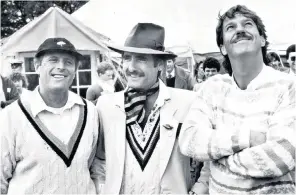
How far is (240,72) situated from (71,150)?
1.04 metres

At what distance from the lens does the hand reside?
6.44 feet

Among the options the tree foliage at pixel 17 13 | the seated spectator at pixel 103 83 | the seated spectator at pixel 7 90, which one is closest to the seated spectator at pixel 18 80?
the seated spectator at pixel 7 90

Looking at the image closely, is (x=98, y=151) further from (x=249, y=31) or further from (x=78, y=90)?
(x=78, y=90)

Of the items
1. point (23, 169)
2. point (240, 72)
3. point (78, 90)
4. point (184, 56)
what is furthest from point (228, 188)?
point (184, 56)

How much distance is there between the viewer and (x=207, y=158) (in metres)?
2.06

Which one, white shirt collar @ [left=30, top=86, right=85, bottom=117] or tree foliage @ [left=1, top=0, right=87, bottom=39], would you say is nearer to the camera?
white shirt collar @ [left=30, top=86, right=85, bottom=117]

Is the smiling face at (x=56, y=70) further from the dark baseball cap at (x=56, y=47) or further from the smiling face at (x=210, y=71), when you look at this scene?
the smiling face at (x=210, y=71)

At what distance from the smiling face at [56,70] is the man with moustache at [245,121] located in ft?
2.60

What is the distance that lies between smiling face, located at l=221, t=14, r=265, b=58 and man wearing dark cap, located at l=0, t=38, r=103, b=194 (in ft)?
3.06

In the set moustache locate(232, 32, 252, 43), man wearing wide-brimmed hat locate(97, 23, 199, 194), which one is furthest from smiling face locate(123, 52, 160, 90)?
moustache locate(232, 32, 252, 43)

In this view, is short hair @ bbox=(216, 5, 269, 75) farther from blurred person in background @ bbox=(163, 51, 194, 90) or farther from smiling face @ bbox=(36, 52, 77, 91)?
blurred person in background @ bbox=(163, 51, 194, 90)

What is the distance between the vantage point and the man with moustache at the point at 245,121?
1928 millimetres

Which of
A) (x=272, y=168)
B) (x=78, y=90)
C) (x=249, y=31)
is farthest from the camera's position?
(x=78, y=90)

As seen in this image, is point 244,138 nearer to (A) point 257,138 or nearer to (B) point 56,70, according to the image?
(A) point 257,138
